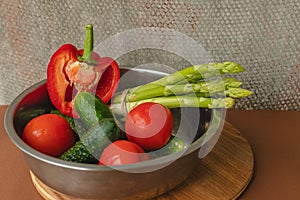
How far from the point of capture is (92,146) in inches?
28.9

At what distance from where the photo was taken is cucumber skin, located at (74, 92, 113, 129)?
2.60ft

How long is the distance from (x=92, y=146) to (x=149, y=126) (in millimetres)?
97

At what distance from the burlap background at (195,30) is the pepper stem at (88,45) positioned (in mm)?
163

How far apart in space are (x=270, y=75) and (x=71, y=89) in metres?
0.44

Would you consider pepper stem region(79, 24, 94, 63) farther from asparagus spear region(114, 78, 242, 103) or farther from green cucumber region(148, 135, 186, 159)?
green cucumber region(148, 135, 186, 159)

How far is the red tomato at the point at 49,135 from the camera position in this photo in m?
0.77

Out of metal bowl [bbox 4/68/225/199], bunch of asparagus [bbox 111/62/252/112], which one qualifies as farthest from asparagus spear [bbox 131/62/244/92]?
metal bowl [bbox 4/68/225/199]

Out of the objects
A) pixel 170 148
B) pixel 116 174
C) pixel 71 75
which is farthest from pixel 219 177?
pixel 71 75

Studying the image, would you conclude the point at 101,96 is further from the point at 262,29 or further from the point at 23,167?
the point at 262,29

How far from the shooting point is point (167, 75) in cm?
92

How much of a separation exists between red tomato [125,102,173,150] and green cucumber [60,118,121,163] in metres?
0.04

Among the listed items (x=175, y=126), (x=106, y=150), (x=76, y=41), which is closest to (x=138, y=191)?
(x=106, y=150)

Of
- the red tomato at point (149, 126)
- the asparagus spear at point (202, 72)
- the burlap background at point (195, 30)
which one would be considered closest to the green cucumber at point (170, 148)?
the red tomato at point (149, 126)

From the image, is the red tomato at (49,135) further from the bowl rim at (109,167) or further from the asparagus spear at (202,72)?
the asparagus spear at (202,72)
